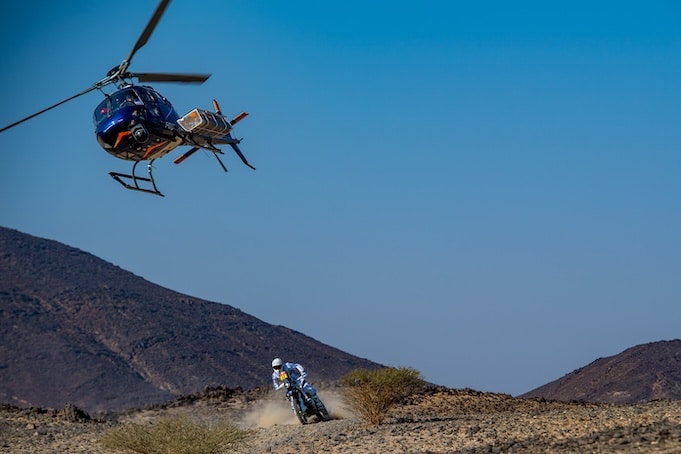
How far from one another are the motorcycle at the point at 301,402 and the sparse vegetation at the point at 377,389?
0.74 m

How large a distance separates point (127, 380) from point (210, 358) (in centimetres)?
1005

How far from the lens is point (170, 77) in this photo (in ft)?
86.4

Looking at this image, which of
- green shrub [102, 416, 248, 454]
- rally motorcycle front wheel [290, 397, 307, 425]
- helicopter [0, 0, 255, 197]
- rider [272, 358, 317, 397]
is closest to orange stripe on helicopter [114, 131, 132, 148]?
helicopter [0, 0, 255, 197]

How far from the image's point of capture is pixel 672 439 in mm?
16500

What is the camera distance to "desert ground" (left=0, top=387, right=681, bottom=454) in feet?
60.4

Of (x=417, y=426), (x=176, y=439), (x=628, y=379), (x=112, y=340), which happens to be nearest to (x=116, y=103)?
(x=176, y=439)

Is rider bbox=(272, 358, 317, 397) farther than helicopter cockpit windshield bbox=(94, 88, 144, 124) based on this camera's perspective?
Yes

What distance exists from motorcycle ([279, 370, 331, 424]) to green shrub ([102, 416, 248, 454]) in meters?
3.40

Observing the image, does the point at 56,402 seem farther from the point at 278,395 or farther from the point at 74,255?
the point at 278,395

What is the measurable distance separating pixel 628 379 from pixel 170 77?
3239cm

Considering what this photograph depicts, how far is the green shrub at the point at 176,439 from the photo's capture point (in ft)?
71.1

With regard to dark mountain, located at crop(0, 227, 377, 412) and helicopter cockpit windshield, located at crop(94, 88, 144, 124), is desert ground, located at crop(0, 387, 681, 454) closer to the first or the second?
helicopter cockpit windshield, located at crop(94, 88, 144, 124)

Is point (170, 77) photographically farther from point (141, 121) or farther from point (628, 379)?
point (628, 379)

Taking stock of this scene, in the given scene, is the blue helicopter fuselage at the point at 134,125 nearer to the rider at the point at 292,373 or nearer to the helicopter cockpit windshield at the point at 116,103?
the helicopter cockpit windshield at the point at 116,103
